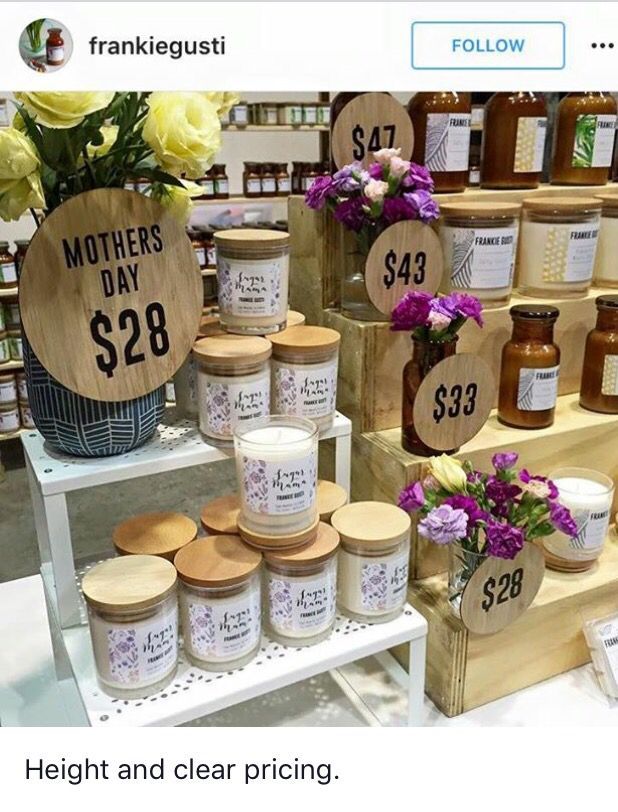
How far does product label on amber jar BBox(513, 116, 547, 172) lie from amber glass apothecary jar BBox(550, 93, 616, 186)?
75mm

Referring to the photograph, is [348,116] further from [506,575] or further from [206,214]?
[206,214]

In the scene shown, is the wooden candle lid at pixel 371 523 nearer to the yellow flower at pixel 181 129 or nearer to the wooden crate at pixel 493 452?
the wooden crate at pixel 493 452

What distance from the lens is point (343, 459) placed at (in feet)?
3.51

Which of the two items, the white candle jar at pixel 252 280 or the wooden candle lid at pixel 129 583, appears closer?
the wooden candle lid at pixel 129 583

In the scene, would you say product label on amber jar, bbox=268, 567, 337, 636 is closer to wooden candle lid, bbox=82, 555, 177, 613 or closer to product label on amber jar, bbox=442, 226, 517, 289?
wooden candle lid, bbox=82, 555, 177, 613

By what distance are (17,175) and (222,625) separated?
20.4 inches

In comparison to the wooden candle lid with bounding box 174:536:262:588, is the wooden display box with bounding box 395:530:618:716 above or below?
below

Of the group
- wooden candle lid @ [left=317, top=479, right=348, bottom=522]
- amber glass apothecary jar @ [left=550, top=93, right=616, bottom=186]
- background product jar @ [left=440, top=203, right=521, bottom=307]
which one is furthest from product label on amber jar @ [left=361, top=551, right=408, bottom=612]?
amber glass apothecary jar @ [left=550, top=93, right=616, bottom=186]

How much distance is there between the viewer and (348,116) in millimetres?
1053

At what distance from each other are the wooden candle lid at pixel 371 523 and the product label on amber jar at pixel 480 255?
40cm

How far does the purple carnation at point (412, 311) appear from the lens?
0.99m

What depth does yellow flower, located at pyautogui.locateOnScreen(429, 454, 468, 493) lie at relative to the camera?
963 mm

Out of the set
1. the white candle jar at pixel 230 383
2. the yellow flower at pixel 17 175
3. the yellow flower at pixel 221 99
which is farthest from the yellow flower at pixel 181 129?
the white candle jar at pixel 230 383

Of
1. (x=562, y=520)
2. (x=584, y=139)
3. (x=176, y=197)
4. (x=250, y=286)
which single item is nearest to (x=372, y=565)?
(x=562, y=520)
